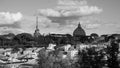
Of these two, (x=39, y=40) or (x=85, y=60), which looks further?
(x=39, y=40)

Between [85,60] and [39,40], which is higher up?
[39,40]

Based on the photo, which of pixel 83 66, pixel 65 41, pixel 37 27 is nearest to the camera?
pixel 83 66

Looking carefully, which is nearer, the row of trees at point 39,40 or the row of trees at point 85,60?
the row of trees at point 85,60

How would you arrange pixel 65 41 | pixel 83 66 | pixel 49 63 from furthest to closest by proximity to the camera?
pixel 65 41 < pixel 83 66 < pixel 49 63

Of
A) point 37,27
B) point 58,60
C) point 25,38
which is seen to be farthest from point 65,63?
point 37,27

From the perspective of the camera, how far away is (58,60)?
2539 centimetres

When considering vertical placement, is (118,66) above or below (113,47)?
below

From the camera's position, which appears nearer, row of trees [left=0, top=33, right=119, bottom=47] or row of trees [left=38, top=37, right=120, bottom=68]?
row of trees [left=38, top=37, right=120, bottom=68]

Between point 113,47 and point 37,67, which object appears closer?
point 37,67

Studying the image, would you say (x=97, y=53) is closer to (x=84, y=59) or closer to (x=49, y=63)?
(x=84, y=59)

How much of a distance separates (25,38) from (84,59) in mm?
66961

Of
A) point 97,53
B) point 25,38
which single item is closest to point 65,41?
point 25,38

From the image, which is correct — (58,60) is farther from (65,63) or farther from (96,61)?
(96,61)

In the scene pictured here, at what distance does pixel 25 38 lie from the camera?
92.4 metres
